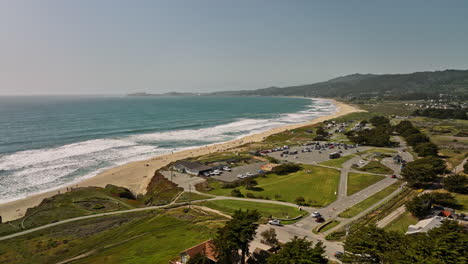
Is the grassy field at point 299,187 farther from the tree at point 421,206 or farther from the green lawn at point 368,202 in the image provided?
the tree at point 421,206

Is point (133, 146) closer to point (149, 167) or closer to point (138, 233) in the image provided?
point (149, 167)

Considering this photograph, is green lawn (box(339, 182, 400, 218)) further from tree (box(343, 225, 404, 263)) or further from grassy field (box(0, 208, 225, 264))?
grassy field (box(0, 208, 225, 264))

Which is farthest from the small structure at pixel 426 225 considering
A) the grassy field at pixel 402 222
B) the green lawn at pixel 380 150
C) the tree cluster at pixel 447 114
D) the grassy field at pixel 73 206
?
the tree cluster at pixel 447 114

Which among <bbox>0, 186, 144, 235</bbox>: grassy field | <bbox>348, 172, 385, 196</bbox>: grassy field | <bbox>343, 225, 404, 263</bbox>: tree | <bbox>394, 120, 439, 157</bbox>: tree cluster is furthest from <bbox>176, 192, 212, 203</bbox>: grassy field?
<bbox>394, 120, 439, 157</bbox>: tree cluster

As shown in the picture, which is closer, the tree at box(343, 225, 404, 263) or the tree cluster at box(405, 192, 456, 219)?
the tree at box(343, 225, 404, 263)

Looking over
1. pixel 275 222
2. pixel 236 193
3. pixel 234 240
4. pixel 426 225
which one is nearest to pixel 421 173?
pixel 426 225

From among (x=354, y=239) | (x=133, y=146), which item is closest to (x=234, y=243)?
(x=354, y=239)

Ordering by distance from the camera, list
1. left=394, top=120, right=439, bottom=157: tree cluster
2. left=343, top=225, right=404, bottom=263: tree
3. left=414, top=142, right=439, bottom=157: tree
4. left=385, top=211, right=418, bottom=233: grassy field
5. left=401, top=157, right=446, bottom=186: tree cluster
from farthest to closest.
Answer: left=394, top=120, right=439, bottom=157: tree cluster, left=414, top=142, right=439, bottom=157: tree, left=401, top=157, right=446, bottom=186: tree cluster, left=385, top=211, right=418, bottom=233: grassy field, left=343, top=225, right=404, bottom=263: tree
